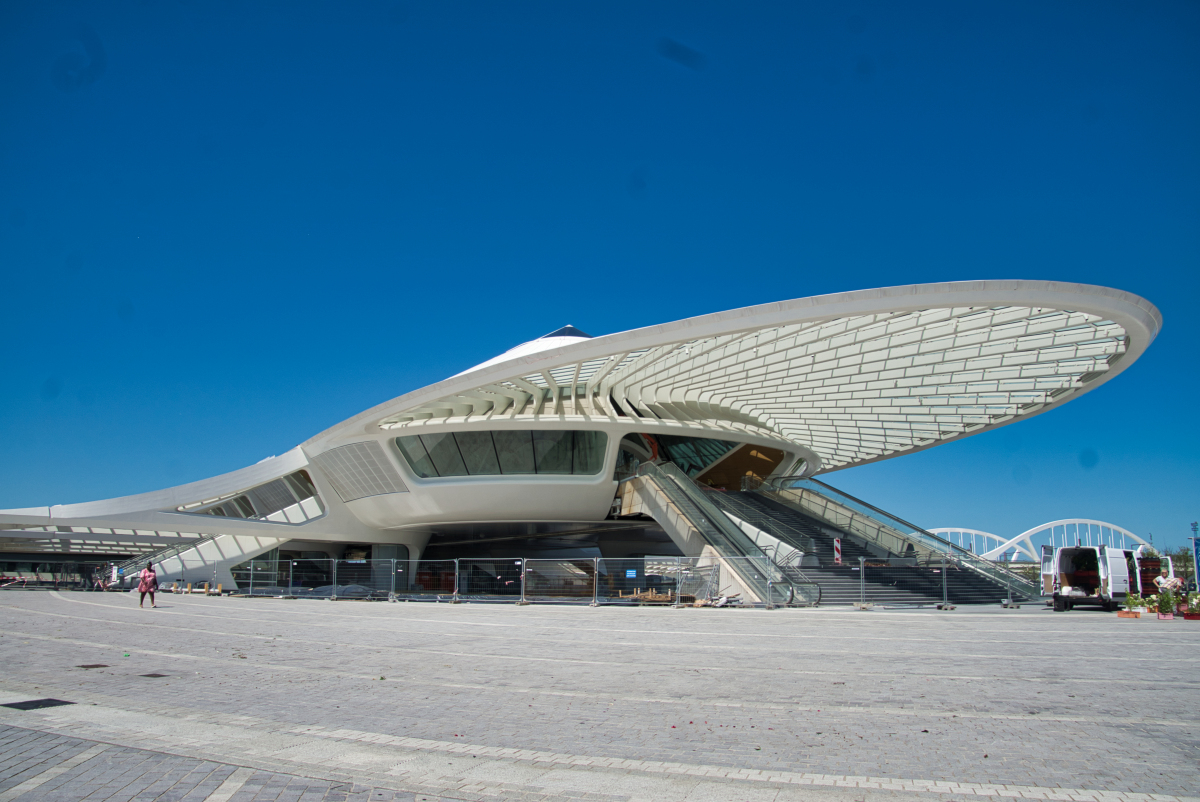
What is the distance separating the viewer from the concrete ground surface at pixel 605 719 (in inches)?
186

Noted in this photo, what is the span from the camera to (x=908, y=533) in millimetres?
31609

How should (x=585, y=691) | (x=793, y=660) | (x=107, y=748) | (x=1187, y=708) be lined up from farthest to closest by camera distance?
1. (x=793, y=660)
2. (x=585, y=691)
3. (x=1187, y=708)
4. (x=107, y=748)

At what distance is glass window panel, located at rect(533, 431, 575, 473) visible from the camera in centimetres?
3681

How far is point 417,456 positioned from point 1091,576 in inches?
1127

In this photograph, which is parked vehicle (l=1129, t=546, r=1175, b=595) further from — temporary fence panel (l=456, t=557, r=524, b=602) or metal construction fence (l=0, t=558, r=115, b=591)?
metal construction fence (l=0, t=558, r=115, b=591)

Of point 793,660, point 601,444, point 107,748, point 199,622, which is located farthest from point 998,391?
point 107,748

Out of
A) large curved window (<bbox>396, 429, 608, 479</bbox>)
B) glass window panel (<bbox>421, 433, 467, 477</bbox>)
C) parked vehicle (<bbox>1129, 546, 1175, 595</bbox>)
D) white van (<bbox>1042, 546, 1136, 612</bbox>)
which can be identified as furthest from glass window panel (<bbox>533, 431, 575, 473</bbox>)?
parked vehicle (<bbox>1129, 546, 1175, 595</bbox>)

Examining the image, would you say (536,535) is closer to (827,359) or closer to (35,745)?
(827,359)

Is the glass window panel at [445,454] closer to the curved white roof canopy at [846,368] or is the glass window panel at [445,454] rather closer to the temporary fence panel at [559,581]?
the curved white roof canopy at [846,368]

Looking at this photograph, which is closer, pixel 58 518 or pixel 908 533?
pixel 908 533

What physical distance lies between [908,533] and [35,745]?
31427 millimetres

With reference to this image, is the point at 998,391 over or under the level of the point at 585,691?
over

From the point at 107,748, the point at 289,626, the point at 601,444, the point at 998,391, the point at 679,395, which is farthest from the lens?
the point at 601,444

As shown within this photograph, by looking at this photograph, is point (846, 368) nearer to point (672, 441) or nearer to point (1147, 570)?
point (1147, 570)
